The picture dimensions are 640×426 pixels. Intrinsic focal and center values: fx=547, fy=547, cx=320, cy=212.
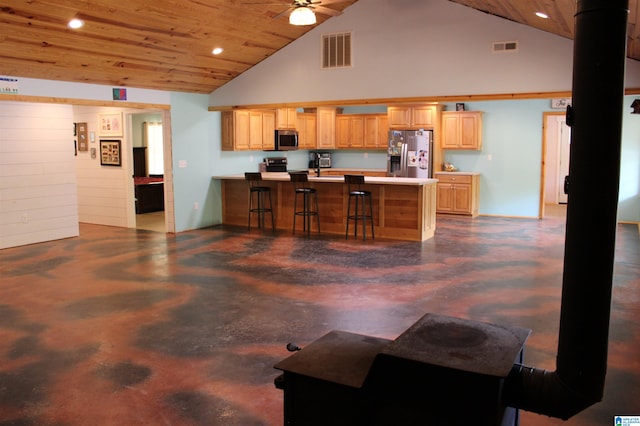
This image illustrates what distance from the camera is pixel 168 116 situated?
889 cm

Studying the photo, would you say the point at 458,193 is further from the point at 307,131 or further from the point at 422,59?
the point at 422,59

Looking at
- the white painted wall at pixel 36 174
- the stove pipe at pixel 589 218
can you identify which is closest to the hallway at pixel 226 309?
the white painted wall at pixel 36 174

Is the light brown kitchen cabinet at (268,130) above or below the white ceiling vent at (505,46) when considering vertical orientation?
below

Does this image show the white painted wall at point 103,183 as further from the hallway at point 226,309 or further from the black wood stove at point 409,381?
the black wood stove at point 409,381

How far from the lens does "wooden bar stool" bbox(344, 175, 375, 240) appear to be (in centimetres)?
815

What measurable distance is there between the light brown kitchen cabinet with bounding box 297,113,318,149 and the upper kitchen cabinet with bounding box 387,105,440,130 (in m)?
1.60

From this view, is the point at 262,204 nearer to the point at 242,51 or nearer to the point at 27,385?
the point at 242,51

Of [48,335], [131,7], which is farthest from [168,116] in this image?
[48,335]

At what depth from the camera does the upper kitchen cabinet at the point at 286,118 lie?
33.7ft

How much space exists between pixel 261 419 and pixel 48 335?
2215mm

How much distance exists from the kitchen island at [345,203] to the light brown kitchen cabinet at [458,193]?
7.71ft

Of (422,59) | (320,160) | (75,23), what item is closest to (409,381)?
(75,23)

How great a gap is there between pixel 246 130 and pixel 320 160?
2816mm

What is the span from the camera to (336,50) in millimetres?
8203
